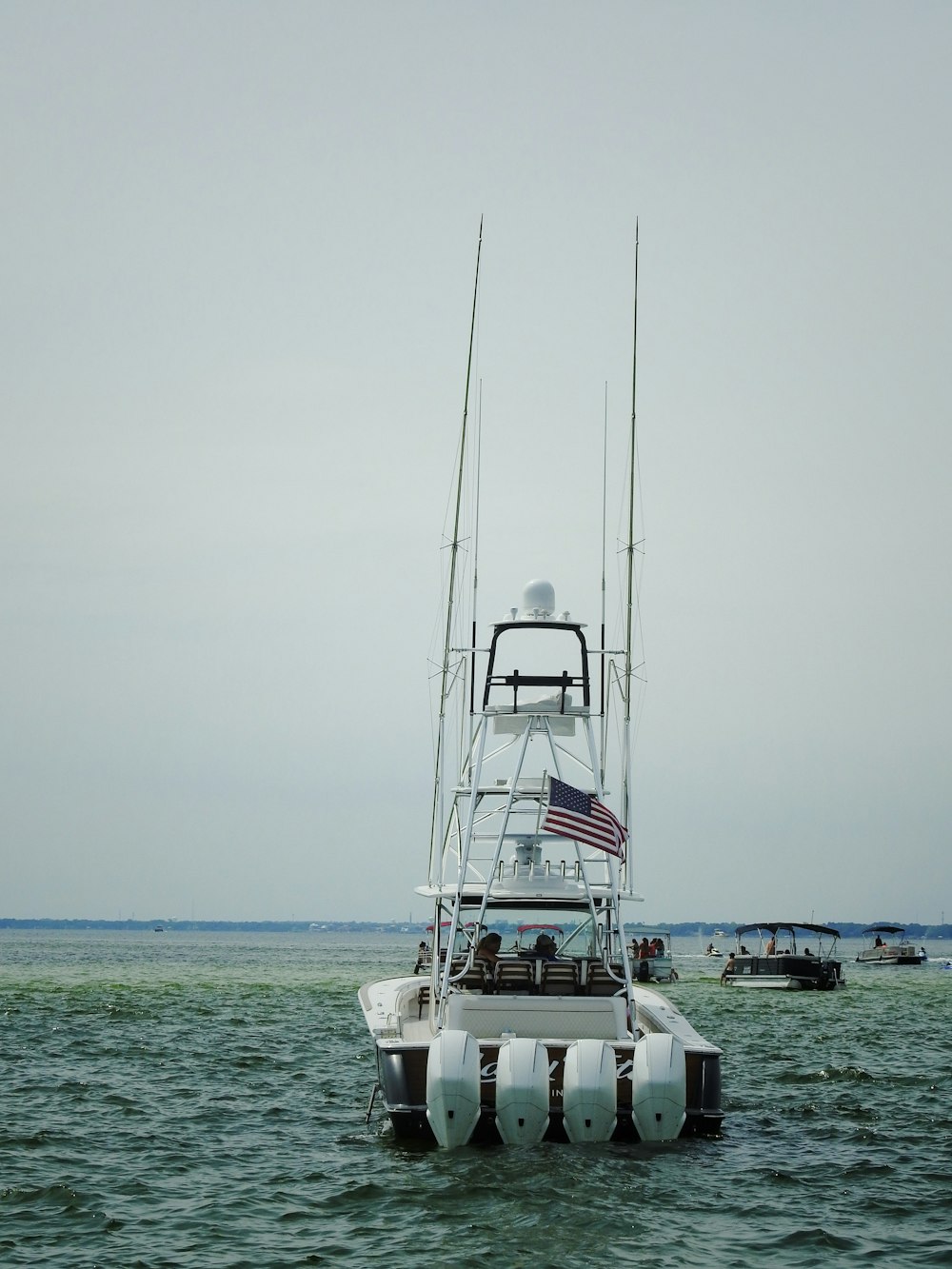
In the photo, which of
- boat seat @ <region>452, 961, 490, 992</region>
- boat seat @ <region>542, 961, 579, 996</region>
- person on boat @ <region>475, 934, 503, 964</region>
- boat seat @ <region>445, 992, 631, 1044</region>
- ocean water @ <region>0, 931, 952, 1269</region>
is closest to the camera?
ocean water @ <region>0, 931, 952, 1269</region>

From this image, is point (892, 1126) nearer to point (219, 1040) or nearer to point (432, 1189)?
point (432, 1189)

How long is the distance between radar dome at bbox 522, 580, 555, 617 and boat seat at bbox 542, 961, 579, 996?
6.09 metres

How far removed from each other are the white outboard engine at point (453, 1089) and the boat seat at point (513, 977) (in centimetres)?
313

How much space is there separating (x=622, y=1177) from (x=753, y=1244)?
2.58 m

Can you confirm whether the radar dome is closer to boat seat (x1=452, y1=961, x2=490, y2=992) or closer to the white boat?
boat seat (x1=452, y1=961, x2=490, y2=992)

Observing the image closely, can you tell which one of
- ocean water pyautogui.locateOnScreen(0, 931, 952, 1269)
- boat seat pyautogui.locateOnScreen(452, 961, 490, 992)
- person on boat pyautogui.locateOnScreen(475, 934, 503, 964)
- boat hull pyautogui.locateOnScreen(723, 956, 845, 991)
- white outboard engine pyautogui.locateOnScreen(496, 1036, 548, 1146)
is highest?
boat hull pyautogui.locateOnScreen(723, 956, 845, 991)

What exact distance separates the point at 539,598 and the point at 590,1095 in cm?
907

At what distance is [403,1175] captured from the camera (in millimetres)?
17172

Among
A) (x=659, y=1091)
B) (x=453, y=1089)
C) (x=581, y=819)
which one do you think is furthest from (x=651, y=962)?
(x=453, y=1089)

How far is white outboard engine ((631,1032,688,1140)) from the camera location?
17.5 meters

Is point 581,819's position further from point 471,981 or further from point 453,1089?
point 453,1089

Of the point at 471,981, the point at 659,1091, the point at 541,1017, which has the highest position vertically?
the point at 471,981

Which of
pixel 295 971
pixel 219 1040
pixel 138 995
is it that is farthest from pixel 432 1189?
pixel 295 971

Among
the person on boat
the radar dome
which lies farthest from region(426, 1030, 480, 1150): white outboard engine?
the radar dome
